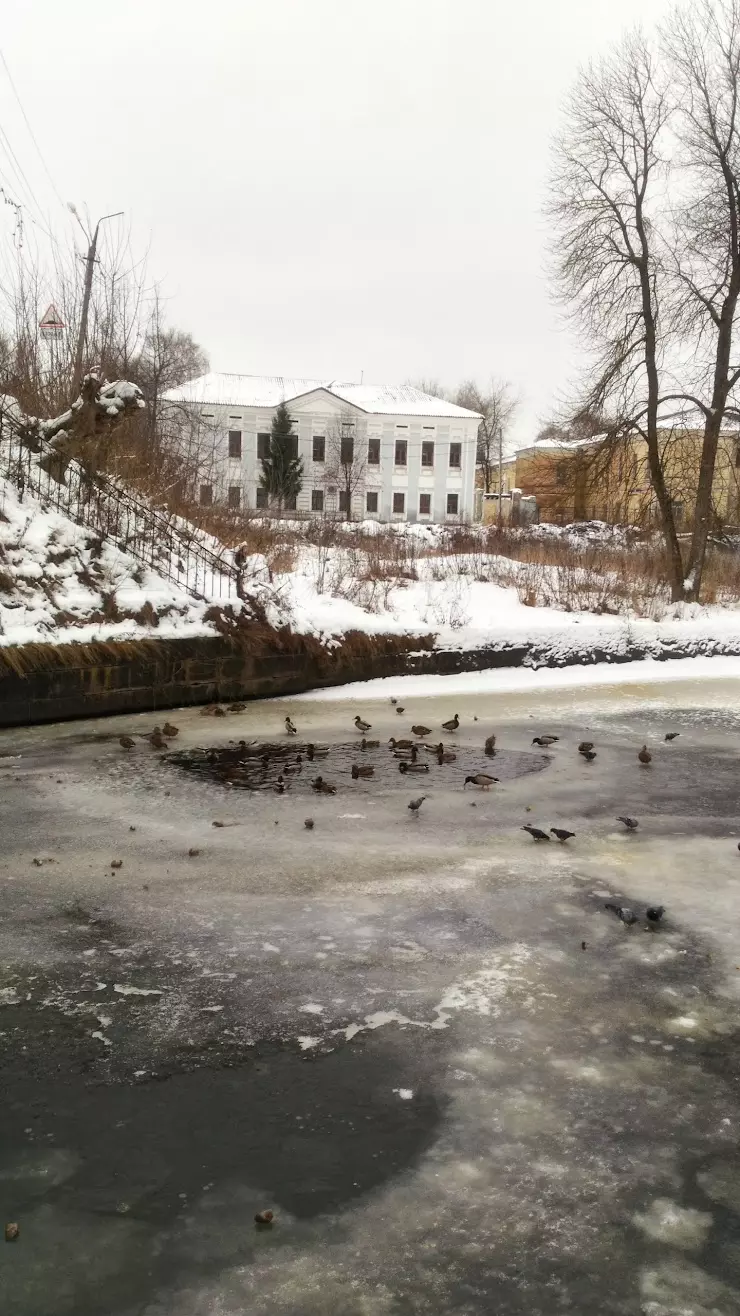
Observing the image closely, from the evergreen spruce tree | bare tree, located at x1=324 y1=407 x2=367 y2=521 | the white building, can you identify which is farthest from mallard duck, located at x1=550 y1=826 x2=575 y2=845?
bare tree, located at x1=324 y1=407 x2=367 y2=521

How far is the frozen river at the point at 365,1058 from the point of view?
2666mm

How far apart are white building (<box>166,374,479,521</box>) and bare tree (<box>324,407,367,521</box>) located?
0.06 m

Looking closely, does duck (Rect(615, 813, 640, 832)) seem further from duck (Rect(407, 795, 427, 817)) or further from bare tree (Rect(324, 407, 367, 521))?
bare tree (Rect(324, 407, 367, 521))

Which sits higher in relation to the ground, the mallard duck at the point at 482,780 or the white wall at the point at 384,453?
the white wall at the point at 384,453

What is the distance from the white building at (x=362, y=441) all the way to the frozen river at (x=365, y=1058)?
50926mm

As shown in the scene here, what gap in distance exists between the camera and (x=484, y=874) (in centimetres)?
596

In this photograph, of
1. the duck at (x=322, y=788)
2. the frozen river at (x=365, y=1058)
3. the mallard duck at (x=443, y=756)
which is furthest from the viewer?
the mallard duck at (x=443, y=756)

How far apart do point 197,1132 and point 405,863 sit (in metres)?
3.03

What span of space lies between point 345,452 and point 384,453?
3013 millimetres

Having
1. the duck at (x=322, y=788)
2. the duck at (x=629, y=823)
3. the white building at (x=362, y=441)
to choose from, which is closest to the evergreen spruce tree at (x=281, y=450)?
the white building at (x=362, y=441)

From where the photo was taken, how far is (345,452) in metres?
59.1

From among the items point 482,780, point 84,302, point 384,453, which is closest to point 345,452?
point 384,453

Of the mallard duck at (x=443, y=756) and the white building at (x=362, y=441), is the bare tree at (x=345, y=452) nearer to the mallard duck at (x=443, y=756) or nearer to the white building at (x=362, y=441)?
the white building at (x=362, y=441)

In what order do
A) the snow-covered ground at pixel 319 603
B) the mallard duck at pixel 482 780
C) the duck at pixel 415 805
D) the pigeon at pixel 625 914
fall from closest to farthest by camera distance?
1. the pigeon at pixel 625 914
2. the duck at pixel 415 805
3. the mallard duck at pixel 482 780
4. the snow-covered ground at pixel 319 603
